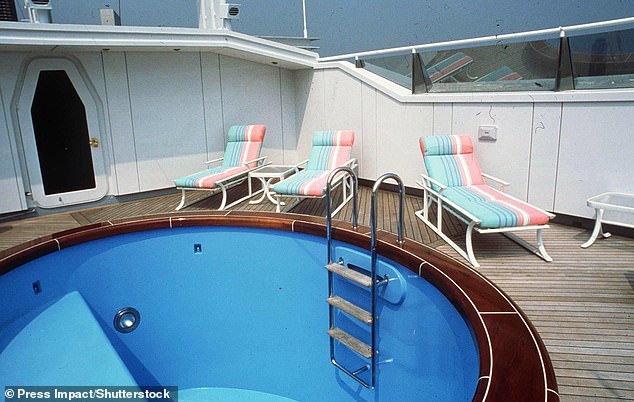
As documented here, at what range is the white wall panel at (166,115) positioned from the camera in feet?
20.4

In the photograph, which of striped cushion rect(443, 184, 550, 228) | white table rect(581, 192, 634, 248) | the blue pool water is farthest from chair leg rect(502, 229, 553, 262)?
the blue pool water

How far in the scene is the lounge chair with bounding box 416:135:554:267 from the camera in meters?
3.44

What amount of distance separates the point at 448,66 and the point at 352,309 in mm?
3412

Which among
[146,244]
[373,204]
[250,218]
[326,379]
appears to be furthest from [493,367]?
[146,244]

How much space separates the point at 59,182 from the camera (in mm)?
5871

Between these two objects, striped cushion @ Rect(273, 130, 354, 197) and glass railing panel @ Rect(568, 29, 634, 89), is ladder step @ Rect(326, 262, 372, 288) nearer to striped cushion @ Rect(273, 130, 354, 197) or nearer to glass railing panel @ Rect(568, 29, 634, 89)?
striped cushion @ Rect(273, 130, 354, 197)

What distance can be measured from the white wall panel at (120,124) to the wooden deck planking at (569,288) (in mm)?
987

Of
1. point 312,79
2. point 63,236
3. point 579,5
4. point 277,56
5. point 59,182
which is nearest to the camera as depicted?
point 63,236

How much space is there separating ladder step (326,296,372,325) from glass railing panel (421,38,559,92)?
2954mm

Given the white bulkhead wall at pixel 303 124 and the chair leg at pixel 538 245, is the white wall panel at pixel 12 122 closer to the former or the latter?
the white bulkhead wall at pixel 303 124

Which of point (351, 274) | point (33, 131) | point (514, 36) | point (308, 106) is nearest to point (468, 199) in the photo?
point (351, 274)

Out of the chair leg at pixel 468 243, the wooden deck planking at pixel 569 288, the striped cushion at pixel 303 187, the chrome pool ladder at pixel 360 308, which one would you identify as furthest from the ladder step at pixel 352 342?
the striped cushion at pixel 303 187

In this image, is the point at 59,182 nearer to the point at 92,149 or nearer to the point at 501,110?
the point at 92,149

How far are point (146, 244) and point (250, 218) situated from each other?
97 centimetres
